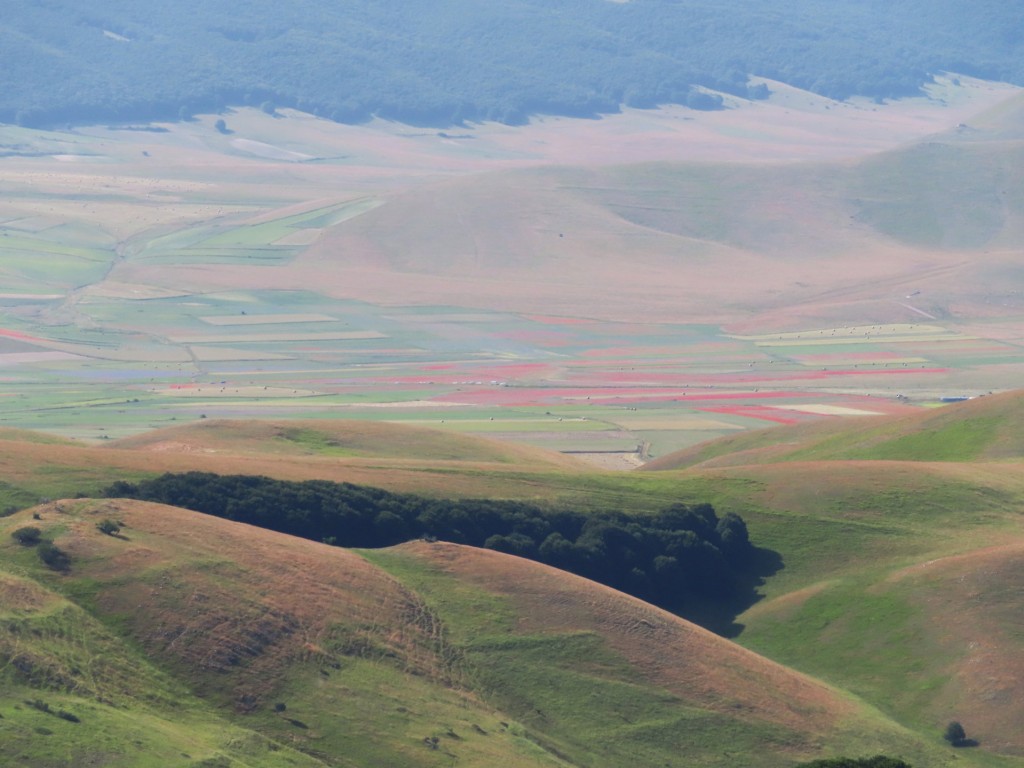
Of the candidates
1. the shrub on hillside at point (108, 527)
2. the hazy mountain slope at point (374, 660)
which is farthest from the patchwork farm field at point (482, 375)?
the shrub on hillside at point (108, 527)

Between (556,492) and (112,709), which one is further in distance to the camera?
(556,492)

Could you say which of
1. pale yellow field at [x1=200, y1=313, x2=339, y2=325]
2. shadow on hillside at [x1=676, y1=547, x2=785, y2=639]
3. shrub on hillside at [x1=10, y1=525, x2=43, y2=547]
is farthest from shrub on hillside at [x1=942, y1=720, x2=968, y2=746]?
pale yellow field at [x1=200, y1=313, x2=339, y2=325]

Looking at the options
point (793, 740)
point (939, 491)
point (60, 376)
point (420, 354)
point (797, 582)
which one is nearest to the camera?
point (793, 740)

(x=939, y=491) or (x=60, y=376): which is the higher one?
(x=939, y=491)

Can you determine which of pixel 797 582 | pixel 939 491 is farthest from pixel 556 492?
pixel 939 491

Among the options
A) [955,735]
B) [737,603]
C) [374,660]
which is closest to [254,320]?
[737,603]

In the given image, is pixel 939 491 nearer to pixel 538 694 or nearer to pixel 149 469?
pixel 538 694
